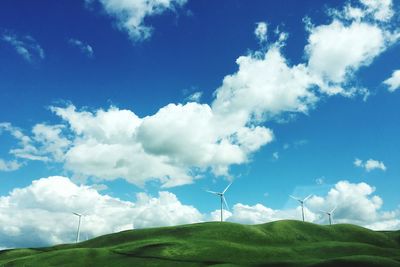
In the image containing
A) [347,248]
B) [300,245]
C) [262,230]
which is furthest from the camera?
[262,230]

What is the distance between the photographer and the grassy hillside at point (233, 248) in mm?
128625

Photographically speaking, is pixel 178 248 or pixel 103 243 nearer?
pixel 178 248

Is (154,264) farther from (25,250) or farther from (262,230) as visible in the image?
(25,250)

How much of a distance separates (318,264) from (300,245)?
60.8 m

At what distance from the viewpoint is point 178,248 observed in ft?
474

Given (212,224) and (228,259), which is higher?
(212,224)

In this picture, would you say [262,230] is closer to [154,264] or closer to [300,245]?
[300,245]

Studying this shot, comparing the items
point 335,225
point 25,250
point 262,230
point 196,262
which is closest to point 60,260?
point 196,262

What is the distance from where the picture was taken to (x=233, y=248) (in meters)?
142

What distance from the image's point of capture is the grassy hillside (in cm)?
12862

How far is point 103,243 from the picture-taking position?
A: 18362 centimetres

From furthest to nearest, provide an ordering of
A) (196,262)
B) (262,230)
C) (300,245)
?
(262,230) → (300,245) → (196,262)

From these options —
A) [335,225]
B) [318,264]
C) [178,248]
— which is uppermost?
[335,225]

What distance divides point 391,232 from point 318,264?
346 ft
